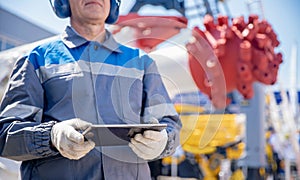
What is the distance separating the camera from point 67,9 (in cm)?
Answer: 78

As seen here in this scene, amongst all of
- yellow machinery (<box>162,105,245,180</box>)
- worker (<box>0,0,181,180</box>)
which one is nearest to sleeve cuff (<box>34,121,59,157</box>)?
worker (<box>0,0,181,180</box>)

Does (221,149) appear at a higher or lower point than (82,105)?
lower

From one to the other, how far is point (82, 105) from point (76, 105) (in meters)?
0.01

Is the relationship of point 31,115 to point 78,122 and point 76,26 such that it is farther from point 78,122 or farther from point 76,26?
point 76,26

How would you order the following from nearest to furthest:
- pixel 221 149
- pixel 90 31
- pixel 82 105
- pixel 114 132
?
pixel 114 132 < pixel 82 105 < pixel 90 31 < pixel 221 149

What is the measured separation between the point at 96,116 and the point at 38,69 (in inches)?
5.4

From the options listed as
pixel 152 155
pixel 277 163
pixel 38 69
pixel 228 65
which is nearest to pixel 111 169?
pixel 152 155

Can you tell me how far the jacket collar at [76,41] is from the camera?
736 mm

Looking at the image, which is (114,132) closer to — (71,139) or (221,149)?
(71,139)

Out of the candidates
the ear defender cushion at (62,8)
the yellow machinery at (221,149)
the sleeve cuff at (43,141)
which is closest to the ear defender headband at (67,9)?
the ear defender cushion at (62,8)

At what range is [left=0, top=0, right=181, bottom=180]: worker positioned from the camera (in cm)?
62

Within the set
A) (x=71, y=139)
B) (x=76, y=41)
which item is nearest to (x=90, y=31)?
(x=76, y=41)

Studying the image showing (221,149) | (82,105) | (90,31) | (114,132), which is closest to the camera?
(114,132)

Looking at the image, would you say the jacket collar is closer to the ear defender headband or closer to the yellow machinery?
the ear defender headband
